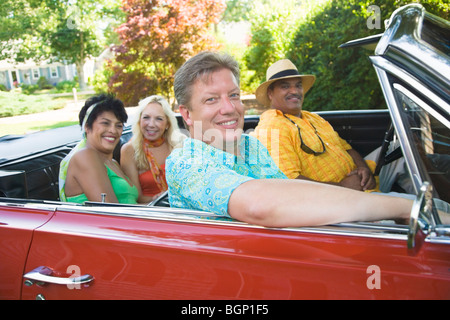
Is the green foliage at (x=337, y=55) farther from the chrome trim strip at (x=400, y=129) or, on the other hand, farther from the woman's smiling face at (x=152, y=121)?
the chrome trim strip at (x=400, y=129)

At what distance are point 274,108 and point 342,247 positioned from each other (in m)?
2.27

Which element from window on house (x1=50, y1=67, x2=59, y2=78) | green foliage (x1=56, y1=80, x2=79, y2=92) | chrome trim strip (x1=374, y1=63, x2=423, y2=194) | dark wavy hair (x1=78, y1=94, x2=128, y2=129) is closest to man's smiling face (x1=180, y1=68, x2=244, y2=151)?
chrome trim strip (x1=374, y1=63, x2=423, y2=194)

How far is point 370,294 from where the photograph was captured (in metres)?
1.19

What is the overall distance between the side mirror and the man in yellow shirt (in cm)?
155

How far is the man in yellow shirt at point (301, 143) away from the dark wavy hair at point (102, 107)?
1.04 metres

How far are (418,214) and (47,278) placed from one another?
4.44 ft

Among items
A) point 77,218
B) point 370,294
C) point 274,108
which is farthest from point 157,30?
point 370,294

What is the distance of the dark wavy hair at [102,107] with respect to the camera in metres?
2.73

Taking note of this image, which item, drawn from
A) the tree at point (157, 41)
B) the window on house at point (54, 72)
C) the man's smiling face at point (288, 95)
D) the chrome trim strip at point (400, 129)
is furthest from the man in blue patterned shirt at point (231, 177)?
the window on house at point (54, 72)

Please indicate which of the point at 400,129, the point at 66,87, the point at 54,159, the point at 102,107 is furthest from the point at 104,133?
the point at 66,87

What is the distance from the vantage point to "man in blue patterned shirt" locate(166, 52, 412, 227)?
4.24ft

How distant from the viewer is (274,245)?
1.32 metres
